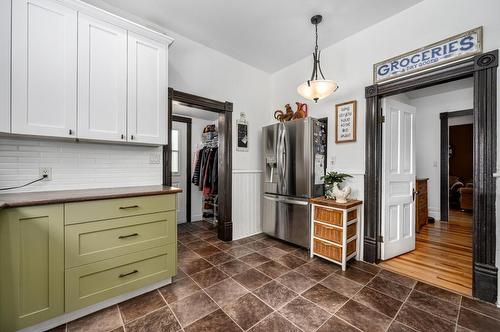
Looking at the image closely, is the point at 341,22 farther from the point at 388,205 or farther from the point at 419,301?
the point at 419,301

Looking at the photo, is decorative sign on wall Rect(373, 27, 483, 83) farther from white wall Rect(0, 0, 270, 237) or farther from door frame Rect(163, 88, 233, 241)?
door frame Rect(163, 88, 233, 241)

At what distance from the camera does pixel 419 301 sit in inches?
69.8

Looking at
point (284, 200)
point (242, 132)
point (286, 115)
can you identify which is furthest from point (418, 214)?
point (242, 132)

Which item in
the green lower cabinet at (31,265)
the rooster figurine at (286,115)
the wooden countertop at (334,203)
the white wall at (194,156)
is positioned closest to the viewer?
the green lower cabinet at (31,265)

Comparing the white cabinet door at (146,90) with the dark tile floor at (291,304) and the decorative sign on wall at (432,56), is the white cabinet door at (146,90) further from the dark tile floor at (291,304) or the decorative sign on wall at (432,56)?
the decorative sign on wall at (432,56)

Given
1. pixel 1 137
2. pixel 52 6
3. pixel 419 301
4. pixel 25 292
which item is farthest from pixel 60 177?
pixel 419 301

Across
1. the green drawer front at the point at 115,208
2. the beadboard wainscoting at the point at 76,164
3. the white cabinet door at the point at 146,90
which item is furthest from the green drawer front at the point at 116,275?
the white cabinet door at the point at 146,90

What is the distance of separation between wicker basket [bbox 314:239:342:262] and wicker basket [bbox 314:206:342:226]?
0.26m

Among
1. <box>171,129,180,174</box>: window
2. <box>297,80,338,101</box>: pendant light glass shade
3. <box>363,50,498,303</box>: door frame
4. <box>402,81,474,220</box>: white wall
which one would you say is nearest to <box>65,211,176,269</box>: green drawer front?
<box>297,80,338,101</box>: pendant light glass shade

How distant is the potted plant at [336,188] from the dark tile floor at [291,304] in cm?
79

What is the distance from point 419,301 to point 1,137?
3.65 m

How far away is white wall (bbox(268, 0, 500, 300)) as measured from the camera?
183cm

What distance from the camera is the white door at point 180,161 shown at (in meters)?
4.13

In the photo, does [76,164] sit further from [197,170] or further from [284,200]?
[284,200]
